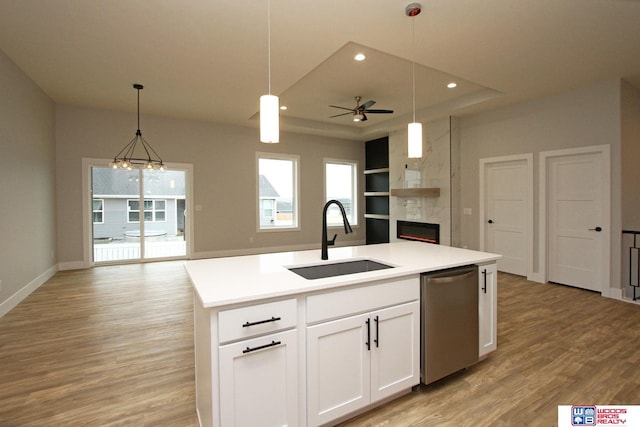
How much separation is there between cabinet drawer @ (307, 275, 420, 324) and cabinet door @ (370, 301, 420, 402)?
0.06 meters

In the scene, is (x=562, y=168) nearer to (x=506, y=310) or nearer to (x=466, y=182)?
(x=466, y=182)

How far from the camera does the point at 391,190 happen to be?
23.7 feet

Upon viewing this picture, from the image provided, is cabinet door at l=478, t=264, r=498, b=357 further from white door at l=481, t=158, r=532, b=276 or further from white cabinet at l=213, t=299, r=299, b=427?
white door at l=481, t=158, r=532, b=276

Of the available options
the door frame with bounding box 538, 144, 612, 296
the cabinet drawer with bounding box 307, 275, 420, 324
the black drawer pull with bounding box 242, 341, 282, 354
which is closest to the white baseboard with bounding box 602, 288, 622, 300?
the door frame with bounding box 538, 144, 612, 296

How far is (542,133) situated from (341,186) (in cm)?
464

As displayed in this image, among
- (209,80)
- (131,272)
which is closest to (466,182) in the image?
(209,80)

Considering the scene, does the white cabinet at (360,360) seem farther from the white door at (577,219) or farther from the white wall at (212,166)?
the white wall at (212,166)

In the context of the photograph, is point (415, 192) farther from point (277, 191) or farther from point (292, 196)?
point (277, 191)

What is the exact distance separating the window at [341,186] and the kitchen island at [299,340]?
19.9 ft

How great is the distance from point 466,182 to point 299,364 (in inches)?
216

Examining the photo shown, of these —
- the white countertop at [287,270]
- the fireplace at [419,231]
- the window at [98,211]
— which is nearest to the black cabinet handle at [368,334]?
the white countertop at [287,270]

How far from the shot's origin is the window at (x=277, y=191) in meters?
7.27

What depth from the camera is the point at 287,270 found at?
1.88 m

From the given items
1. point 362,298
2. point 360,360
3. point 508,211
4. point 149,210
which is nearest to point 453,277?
point 362,298
